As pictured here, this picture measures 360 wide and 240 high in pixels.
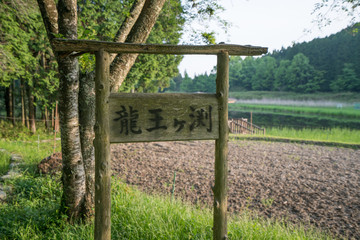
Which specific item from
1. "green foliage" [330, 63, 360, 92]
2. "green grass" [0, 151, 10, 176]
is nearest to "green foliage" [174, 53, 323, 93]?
"green foliage" [330, 63, 360, 92]

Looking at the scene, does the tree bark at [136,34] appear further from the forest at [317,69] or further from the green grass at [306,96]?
the forest at [317,69]

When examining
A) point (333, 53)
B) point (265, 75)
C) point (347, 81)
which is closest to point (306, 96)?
point (347, 81)

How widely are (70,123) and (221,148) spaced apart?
1839mm

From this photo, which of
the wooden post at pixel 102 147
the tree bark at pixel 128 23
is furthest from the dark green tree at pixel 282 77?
the wooden post at pixel 102 147

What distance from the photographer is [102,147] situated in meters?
2.11

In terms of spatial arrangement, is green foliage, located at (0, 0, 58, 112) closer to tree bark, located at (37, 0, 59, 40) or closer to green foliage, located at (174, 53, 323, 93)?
tree bark, located at (37, 0, 59, 40)

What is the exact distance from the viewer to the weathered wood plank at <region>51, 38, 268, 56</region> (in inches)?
81.5

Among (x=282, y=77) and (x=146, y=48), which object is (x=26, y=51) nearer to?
(x=146, y=48)

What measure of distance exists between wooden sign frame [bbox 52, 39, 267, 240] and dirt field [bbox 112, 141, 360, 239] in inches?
79.7

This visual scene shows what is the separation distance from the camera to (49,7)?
304 cm

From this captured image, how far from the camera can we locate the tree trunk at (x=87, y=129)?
10.7ft

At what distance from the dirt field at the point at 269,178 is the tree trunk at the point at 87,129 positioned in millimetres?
1723

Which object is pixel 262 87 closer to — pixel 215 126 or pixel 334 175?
pixel 334 175

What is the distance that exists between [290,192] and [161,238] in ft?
10.7
